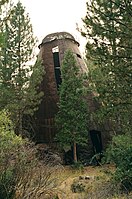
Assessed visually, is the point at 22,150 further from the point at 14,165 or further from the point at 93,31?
the point at 93,31

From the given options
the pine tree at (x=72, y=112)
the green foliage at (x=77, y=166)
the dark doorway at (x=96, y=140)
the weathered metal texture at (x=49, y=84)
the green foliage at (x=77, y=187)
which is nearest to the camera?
the green foliage at (x=77, y=187)

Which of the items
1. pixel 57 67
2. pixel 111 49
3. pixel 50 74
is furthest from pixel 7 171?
pixel 57 67

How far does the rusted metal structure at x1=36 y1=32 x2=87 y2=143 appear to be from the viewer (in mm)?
23891

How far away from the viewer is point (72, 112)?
68.7ft

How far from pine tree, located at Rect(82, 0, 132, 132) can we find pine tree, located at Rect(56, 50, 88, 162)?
8.83 m

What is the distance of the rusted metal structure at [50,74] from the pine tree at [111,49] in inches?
499

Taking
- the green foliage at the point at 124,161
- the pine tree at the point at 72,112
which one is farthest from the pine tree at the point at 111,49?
the pine tree at the point at 72,112

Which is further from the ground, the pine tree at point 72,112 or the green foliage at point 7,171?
the pine tree at point 72,112

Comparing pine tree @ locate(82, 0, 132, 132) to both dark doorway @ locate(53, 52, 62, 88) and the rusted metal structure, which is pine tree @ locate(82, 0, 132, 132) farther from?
dark doorway @ locate(53, 52, 62, 88)

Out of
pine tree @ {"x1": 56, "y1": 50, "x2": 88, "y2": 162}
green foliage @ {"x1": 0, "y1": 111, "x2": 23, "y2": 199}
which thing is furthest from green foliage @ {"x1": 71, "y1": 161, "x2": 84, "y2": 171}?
green foliage @ {"x1": 0, "y1": 111, "x2": 23, "y2": 199}

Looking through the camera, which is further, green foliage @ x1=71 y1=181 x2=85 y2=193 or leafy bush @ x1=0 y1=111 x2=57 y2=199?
green foliage @ x1=71 y1=181 x2=85 y2=193

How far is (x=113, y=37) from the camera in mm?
10531

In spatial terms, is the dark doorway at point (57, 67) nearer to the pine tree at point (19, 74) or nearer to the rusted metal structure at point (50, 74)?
the rusted metal structure at point (50, 74)

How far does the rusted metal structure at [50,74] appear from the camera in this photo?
2389cm
